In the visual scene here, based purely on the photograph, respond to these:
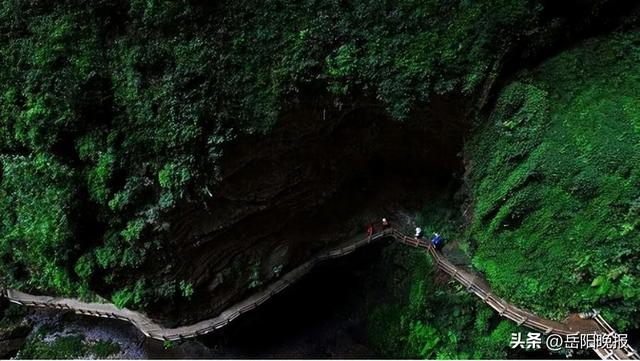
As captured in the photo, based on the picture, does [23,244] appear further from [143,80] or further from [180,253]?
[143,80]

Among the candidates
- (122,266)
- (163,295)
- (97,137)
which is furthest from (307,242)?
(97,137)

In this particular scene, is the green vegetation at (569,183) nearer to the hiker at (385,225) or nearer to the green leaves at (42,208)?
the hiker at (385,225)

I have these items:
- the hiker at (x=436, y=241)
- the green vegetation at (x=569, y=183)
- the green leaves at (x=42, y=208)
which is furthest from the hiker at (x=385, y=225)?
the green leaves at (x=42, y=208)

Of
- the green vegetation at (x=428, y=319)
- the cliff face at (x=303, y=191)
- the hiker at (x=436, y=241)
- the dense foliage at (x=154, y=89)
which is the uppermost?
the dense foliage at (x=154, y=89)

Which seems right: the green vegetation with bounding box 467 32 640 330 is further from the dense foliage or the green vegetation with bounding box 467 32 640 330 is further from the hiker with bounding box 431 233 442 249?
A: the hiker with bounding box 431 233 442 249

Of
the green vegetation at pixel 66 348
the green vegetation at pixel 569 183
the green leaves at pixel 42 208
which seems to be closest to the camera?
the green vegetation at pixel 569 183
